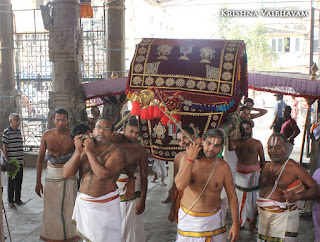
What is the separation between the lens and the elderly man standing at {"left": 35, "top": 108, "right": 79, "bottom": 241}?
17.3 feet

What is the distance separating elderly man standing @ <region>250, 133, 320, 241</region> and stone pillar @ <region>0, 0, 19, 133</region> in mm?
6984

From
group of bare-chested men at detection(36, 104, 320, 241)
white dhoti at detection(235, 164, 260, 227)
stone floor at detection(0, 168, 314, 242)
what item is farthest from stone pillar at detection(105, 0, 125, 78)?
group of bare-chested men at detection(36, 104, 320, 241)

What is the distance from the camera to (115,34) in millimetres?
10273

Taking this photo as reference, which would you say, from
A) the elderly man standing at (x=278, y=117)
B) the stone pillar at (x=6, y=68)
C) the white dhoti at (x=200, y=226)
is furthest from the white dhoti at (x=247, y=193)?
the stone pillar at (x=6, y=68)

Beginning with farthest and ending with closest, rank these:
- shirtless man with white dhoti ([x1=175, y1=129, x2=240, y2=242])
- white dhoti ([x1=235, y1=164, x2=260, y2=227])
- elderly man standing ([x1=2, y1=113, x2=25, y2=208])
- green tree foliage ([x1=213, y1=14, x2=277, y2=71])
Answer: green tree foliage ([x1=213, y1=14, x2=277, y2=71]) < elderly man standing ([x1=2, y1=113, x2=25, y2=208]) < white dhoti ([x1=235, y1=164, x2=260, y2=227]) < shirtless man with white dhoti ([x1=175, y1=129, x2=240, y2=242])

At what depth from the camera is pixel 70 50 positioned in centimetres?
798

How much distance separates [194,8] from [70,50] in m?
22.1

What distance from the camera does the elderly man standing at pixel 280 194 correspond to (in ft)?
13.6

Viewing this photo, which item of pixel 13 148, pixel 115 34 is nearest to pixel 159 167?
pixel 13 148

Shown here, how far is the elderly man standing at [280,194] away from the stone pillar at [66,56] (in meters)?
4.73

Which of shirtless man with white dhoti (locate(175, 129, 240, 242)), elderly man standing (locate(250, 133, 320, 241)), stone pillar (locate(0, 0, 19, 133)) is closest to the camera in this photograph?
shirtless man with white dhoti (locate(175, 129, 240, 242))

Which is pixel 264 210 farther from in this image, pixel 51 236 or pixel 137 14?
pixel 137 14

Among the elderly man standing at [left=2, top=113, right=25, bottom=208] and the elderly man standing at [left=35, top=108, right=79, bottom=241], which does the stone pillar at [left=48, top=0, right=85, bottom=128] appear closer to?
the elderly man standing at [left=2, top=113, right=25, bottom=208]

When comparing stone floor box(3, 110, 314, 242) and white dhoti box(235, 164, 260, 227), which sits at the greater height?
white dhoti box(235, 164, 260, 227)
